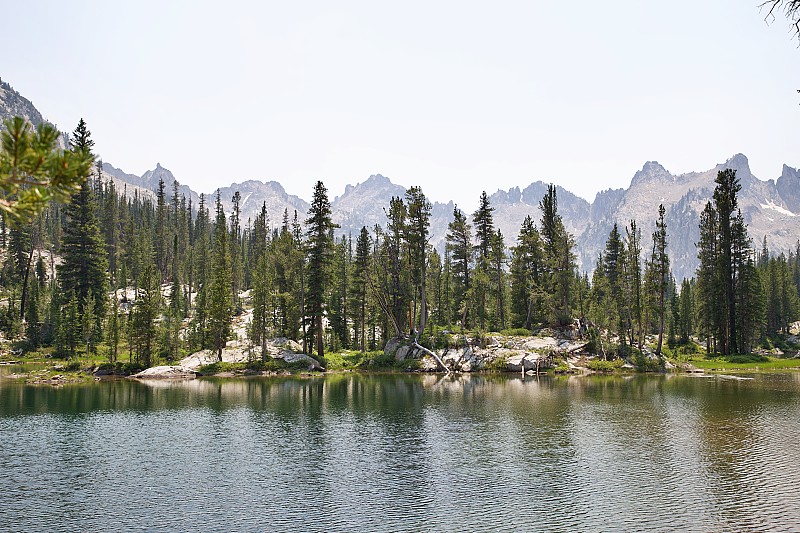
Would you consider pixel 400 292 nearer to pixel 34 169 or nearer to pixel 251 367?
pixel 251 367

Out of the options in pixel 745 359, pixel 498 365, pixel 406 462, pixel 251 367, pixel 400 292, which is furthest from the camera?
pixel 400 292

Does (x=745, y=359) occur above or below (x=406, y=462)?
above

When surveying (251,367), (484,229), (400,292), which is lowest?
(251,367)

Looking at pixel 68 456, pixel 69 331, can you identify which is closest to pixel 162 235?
pixel 69 331

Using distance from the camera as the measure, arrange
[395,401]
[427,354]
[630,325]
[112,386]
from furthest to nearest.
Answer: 1. [630,325]
2. [427,354]
3. [112,386]
4. [395,401]

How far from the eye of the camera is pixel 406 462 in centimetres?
3247

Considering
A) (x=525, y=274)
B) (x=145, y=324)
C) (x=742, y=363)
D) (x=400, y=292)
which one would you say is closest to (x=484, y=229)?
(x=525, y=274)

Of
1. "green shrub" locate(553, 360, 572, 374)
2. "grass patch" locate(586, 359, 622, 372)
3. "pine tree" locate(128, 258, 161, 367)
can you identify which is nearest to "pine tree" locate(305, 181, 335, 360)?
"pine tree" locate(128, 258, 161, 367)

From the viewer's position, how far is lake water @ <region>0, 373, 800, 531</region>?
78.8 ft

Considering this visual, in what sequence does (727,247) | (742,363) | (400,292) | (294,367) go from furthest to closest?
1. (727,247)
2. (400,292)
3. (742,363)
4. (294,367)

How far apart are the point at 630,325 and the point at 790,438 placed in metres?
53.2

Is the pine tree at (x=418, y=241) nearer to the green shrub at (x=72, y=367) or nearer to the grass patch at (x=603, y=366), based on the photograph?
the grass patch at (x=603, y=366)

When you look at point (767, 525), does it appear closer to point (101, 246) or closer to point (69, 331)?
point (69, 331)

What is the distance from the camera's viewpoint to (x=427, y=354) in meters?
80.6
